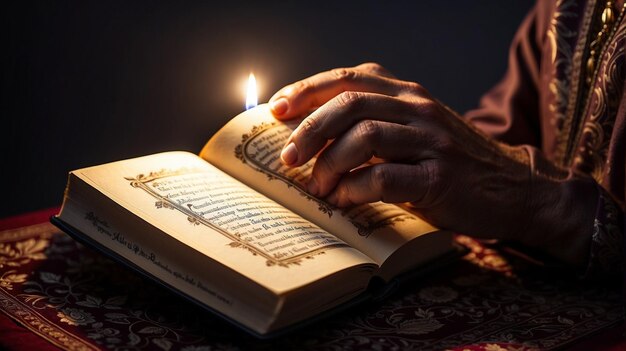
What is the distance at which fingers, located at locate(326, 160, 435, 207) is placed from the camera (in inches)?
33.7

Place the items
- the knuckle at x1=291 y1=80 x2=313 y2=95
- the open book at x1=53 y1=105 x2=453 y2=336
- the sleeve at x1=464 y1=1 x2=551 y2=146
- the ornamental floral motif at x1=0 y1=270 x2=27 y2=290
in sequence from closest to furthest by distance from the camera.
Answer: the open book at x1=53 y1=105 x2=453 y2=336 → the ornamental floral motif at x1=0 y1=270 x2=27 y2=290 → the knuckle at x1=291 y1=80 x2=313 y2=95 → the sleeve at x1=464 y1=1 x2=551 y2=146

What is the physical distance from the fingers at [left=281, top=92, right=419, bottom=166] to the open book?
0.05 m

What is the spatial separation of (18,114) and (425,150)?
0.95m

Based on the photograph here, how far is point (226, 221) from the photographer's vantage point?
777mm

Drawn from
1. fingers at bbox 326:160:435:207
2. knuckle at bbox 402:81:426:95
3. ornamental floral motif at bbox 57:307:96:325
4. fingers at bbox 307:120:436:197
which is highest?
knuckle at bbox 402:81:426:95

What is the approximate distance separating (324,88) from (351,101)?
0.08m

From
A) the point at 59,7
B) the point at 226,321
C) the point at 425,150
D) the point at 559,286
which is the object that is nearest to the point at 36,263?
the point at 226,321

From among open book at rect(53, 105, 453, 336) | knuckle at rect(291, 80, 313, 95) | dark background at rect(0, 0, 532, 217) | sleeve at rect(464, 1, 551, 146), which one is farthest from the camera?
dark background at rect(0, 0, 532, 217)

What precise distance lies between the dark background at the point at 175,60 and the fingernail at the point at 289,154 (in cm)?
82

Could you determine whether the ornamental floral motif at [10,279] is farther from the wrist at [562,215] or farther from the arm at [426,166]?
the wrist at [562,215]

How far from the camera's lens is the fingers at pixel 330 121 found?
0.86 m

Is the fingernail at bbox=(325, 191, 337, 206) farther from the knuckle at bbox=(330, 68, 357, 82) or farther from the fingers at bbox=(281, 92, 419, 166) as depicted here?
the knuckle at bbox=(330, 68, 357, 82)

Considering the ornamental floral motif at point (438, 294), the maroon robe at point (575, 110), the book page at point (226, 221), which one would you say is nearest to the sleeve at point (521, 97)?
the maroon robe at point (575, 110)

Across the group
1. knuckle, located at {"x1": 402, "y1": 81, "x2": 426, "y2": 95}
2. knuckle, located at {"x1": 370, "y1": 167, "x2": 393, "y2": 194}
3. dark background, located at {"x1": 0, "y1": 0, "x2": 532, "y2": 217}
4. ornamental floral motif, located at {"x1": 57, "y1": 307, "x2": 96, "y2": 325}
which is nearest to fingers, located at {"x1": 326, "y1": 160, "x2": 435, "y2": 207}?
knuckle, located at {"x1": 370, "y1": 167, "x2": 393, "y2": 194}
